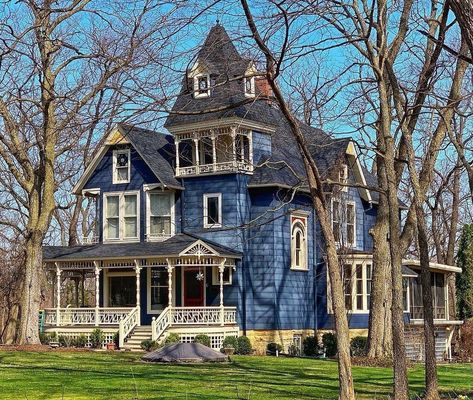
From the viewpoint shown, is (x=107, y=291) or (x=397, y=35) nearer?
(x=397, y=35)

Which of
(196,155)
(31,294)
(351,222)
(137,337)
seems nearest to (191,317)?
(137,337)

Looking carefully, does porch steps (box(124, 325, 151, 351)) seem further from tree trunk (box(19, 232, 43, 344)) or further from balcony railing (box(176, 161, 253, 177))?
balcony railing (box(176, 161, 253, 177))

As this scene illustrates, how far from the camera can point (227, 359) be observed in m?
24.4

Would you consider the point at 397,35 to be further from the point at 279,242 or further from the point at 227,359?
the point at 279,242

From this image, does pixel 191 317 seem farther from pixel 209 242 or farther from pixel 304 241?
pixel 304 241

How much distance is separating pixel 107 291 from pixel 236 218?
21.9 ft

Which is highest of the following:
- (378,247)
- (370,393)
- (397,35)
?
(397,35)

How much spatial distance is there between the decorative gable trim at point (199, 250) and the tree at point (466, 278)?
17465mm

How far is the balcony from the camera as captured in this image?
107 feet

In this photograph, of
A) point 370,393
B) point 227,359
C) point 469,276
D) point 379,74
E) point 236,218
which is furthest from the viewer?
point 469,276

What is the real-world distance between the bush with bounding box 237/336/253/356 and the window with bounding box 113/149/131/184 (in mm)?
8242

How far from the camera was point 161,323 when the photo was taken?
31.7 meters

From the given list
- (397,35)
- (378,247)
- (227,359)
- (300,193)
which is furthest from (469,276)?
(397,35)

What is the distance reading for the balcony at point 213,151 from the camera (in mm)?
32737
